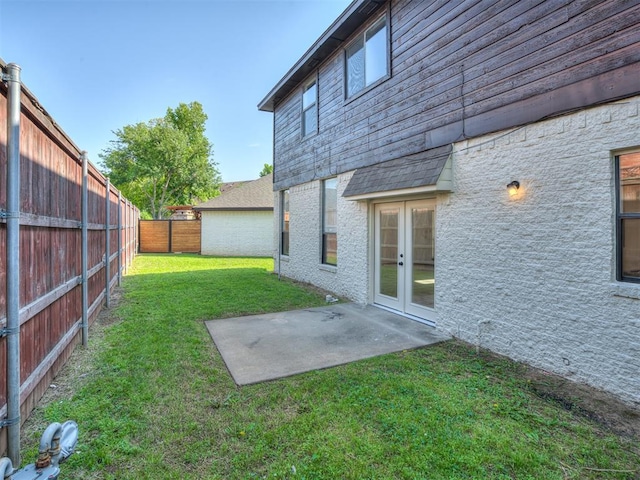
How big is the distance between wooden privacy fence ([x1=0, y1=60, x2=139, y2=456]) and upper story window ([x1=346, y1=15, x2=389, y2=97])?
16.9 ft

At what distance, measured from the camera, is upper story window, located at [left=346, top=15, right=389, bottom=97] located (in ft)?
20.9

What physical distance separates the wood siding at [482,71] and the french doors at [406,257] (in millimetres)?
1038

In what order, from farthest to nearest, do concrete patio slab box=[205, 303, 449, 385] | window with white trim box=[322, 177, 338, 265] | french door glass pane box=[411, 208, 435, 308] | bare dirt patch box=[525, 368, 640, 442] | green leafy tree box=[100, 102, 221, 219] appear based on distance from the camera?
green leafy tree box=[100, 102, 221, 219]
window with white trim box=[322, 177, 338, 265]
french door glass pane box=[411, 208, 435, 308]
concrete patio slab box=[205, 303, 449, 385]
bare dirt patch box=[525, 368, 640, 442]

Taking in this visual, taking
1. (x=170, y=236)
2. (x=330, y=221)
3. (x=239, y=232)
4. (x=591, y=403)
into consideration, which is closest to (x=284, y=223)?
(x=330, y=221)

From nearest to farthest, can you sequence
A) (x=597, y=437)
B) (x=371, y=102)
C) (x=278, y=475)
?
(x=278, y=475) → (x=597, y=437) → (x=371, y=102)

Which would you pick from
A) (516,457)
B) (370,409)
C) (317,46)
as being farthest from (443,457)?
(317,46)

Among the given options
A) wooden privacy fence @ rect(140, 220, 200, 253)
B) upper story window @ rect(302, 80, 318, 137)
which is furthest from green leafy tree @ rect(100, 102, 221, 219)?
upper story window @ rect(302, 80, 318, 137)

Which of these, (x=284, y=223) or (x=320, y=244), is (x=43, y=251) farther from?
(x=284, y=223)

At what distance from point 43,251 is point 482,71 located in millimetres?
5325

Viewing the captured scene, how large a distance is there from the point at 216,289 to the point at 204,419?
5948 millimetres

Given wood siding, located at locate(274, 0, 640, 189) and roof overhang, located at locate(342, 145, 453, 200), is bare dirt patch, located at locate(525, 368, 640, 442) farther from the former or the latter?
wood siding, located at locate(274, 0, 640, 189)

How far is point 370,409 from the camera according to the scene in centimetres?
296

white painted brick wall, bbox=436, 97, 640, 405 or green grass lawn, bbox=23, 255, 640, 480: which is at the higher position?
white painted brick wall, bbox=436, 97, 640, 405

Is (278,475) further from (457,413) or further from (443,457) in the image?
(457,413)
